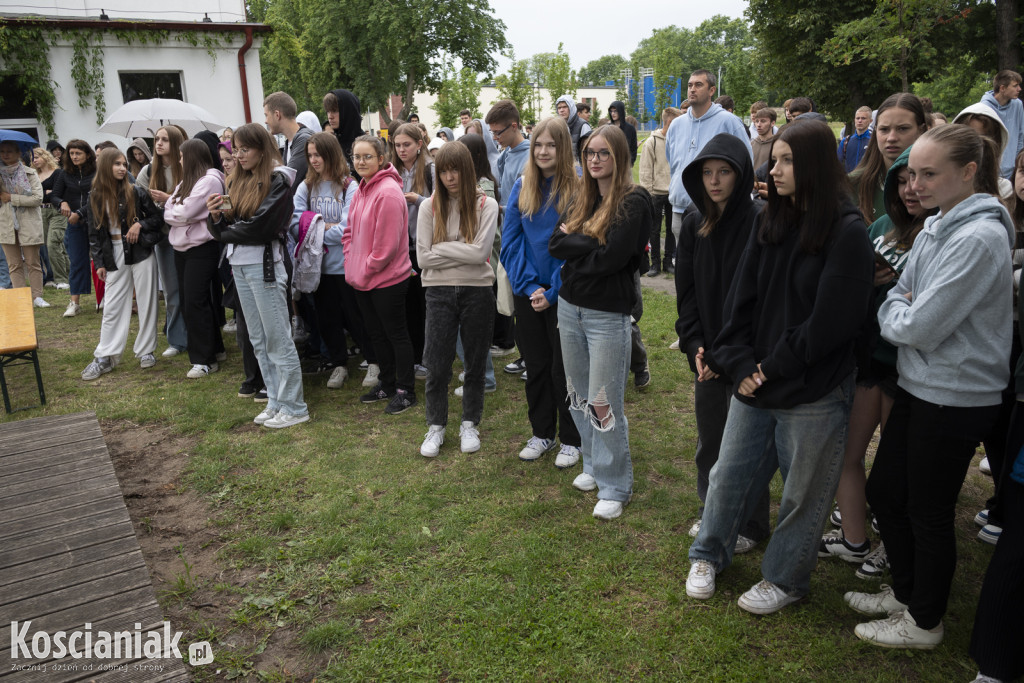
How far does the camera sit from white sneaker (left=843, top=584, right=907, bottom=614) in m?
3.06

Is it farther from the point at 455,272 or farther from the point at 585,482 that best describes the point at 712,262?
the point at 455,272

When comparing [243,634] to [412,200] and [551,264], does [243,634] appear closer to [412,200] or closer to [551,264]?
[551,264]

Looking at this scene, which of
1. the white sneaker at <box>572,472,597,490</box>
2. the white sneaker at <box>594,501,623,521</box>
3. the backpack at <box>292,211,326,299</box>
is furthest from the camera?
the backpack at <box>292,211,326,299</box>

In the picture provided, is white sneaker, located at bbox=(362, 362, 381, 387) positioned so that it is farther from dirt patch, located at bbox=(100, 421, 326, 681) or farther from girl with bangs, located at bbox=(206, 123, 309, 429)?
dirt patch, located at bbox=(100, 421, 326, 681)

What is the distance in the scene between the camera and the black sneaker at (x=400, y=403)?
5.84 m

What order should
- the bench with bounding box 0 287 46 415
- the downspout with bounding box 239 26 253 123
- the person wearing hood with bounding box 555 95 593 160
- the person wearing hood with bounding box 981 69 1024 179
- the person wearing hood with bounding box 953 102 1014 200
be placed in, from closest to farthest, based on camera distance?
the person wearing hood with bounding box 953 102 1014 200 → the bench with bounding box 0 287 46 415 → the person wearing hood with bounding box 981 69 1024 179 → the person wearing hood with bounding box 555 95 593 160 → the downspout with bounding box 239 26 253 123

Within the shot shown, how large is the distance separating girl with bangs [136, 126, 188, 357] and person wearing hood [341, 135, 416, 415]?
2.32 metres

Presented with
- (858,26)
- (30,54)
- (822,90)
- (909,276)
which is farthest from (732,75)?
(909,276)

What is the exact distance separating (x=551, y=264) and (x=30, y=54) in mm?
16558

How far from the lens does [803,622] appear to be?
3.08 m

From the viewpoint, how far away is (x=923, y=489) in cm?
271

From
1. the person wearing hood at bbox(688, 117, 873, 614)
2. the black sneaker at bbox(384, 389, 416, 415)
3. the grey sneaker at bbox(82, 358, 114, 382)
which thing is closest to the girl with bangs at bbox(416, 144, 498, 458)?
the black sneaker at bbox(384, 389, 416, 415)

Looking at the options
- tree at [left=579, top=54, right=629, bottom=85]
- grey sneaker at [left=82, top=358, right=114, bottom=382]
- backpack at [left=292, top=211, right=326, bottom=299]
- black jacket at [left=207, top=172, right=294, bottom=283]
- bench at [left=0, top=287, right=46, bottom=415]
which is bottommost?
grey sneaker at [left=82, top=358, right=114, bottom=382]

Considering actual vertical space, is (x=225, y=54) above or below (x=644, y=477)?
above
